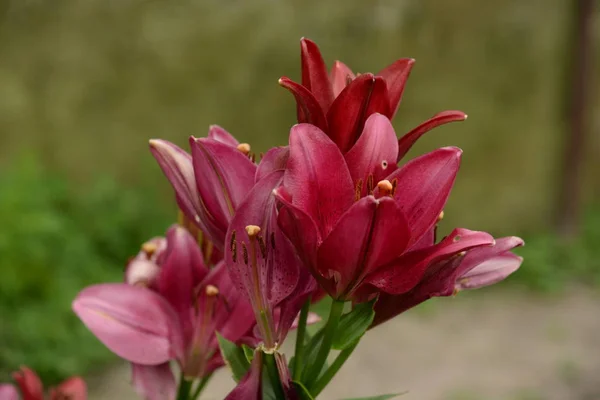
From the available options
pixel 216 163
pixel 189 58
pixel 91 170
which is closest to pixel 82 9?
pixel 189 58

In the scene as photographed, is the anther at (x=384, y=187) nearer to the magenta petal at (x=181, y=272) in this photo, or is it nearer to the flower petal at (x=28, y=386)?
the magenta petal at (x=181, y=272)

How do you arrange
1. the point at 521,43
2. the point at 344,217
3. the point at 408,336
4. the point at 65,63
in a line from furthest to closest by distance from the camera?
1. the point at 521,43
2. the point at 65,63
3. the point at 408,336
4. the point at 344,217

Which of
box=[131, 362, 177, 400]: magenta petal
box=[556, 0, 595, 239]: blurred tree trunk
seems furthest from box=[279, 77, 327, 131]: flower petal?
box=[556, 0, 595, 239]: blurred tree trunk

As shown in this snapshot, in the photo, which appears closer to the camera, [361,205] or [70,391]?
[361,205]

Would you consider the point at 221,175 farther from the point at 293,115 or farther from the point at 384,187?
the point at 293,115

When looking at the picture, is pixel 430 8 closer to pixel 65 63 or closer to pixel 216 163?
pixel 65 63

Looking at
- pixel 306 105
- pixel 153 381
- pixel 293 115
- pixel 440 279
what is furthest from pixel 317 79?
pixel 293 115

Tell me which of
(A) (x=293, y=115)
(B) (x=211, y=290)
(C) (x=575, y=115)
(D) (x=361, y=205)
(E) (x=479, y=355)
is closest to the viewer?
(D) (x=361, y=205)
